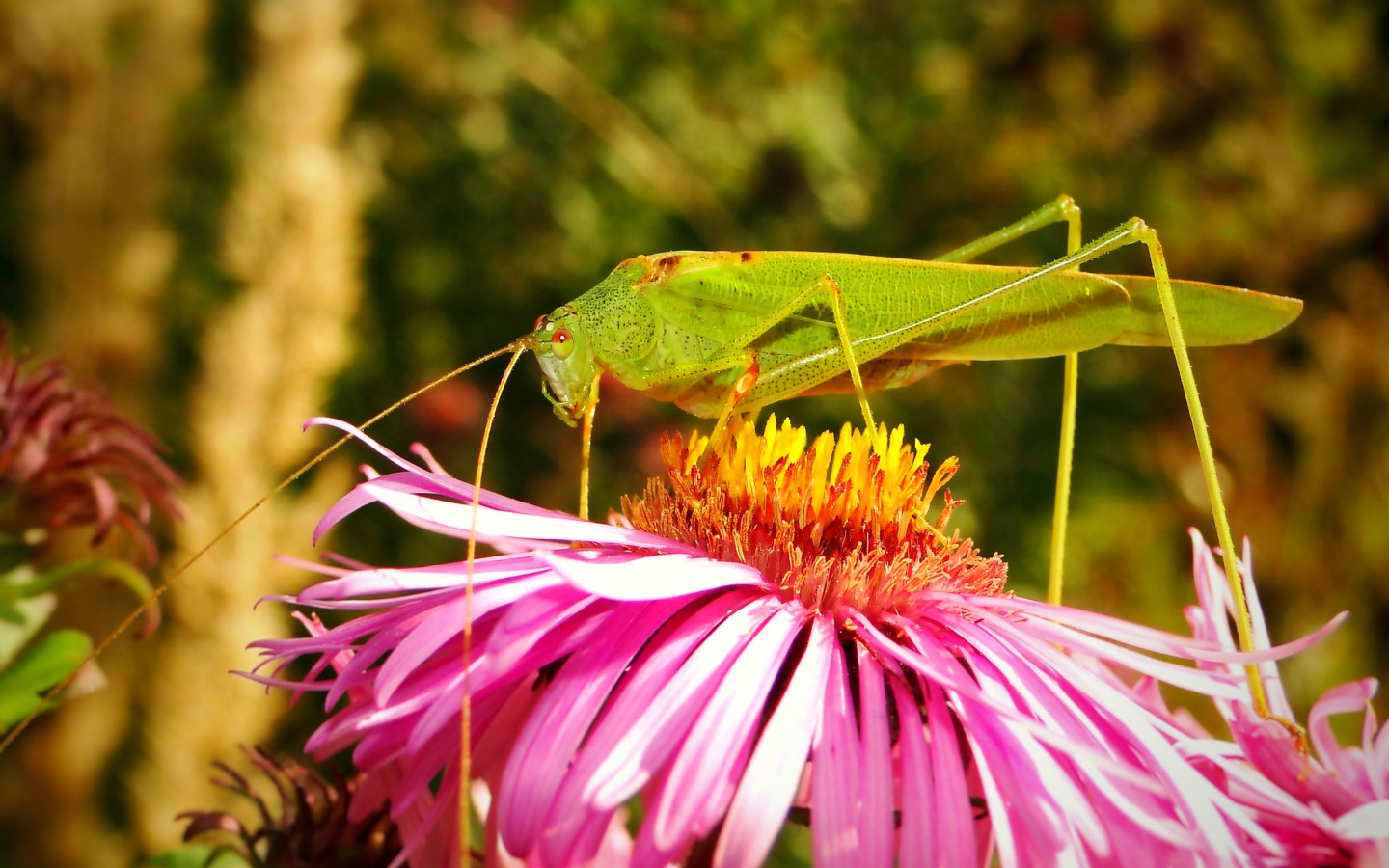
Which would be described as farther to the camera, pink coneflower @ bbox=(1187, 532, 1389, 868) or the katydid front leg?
the katydid front leg

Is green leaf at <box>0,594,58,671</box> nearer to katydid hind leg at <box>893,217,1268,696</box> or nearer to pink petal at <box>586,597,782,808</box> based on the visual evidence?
pink petal at <box>586,597,782,808</box>

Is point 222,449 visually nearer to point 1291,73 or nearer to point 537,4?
point 537,4

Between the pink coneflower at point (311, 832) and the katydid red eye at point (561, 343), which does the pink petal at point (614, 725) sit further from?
the katydid red eye at point (561, 343)

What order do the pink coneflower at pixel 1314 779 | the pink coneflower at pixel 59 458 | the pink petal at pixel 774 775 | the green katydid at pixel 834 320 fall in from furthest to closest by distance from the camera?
1. the green katydid at pixel 834 320
2. the pink coneflower at pixel 59 458
3. the pink coneflower at pixel 1314 779
4. the pink petal at pixel 774 775

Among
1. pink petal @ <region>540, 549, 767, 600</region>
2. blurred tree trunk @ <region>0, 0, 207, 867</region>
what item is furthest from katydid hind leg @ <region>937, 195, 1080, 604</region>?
blurred tree trunk @ <region>0, 0, 207, 867</region>

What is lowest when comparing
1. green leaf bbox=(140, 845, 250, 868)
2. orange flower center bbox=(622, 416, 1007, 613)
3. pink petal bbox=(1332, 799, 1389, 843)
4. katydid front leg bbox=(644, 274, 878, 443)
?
green leaf bbox=(140, 845, 250, 868)

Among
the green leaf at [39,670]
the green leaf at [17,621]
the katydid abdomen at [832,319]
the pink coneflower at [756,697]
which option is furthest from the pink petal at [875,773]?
the green leaf at [17,621]
